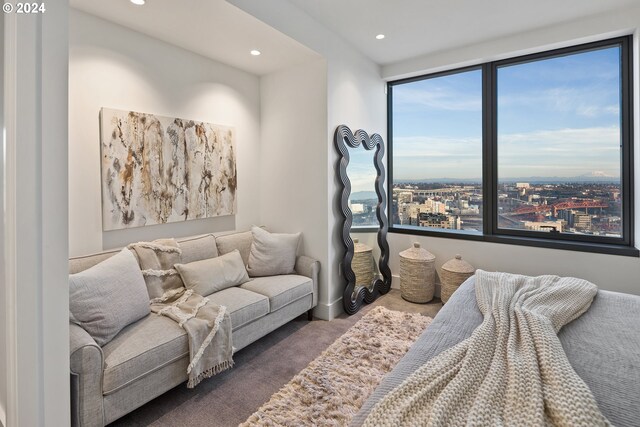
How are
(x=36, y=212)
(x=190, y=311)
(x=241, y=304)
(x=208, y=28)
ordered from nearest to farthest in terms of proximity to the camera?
(x=36, y=212) → (x=190, y=311) → (x=241, y=304) → (x=208, y=28)

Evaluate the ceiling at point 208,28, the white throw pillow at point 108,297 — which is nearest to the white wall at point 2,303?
the white throw pillow at point 108,297

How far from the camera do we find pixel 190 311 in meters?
2.18

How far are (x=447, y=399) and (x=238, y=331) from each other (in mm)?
1683

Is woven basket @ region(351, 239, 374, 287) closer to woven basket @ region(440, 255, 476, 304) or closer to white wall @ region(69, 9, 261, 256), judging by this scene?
woven basket @ region(440, 255, 476, 304)

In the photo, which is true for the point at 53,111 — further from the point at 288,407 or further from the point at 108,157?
the point at 288,407

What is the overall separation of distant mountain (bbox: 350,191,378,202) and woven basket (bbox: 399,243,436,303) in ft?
2.42

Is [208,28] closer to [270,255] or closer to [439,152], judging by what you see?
[270,255]

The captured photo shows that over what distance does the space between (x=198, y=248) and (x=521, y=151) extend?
3328mm

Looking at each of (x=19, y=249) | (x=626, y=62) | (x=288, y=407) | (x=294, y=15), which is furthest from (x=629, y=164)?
(x=19, y=249)

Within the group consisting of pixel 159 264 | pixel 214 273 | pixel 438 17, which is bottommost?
pixel 214 273

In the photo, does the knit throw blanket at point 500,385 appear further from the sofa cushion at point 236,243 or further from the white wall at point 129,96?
the white wall at point 129,96

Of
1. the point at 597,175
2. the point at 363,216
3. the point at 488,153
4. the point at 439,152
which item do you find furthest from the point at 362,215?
the point at 597,175

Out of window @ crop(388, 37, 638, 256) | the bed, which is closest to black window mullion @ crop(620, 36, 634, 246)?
window @ crop(388, 37, 638, 256)

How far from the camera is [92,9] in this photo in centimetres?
224
